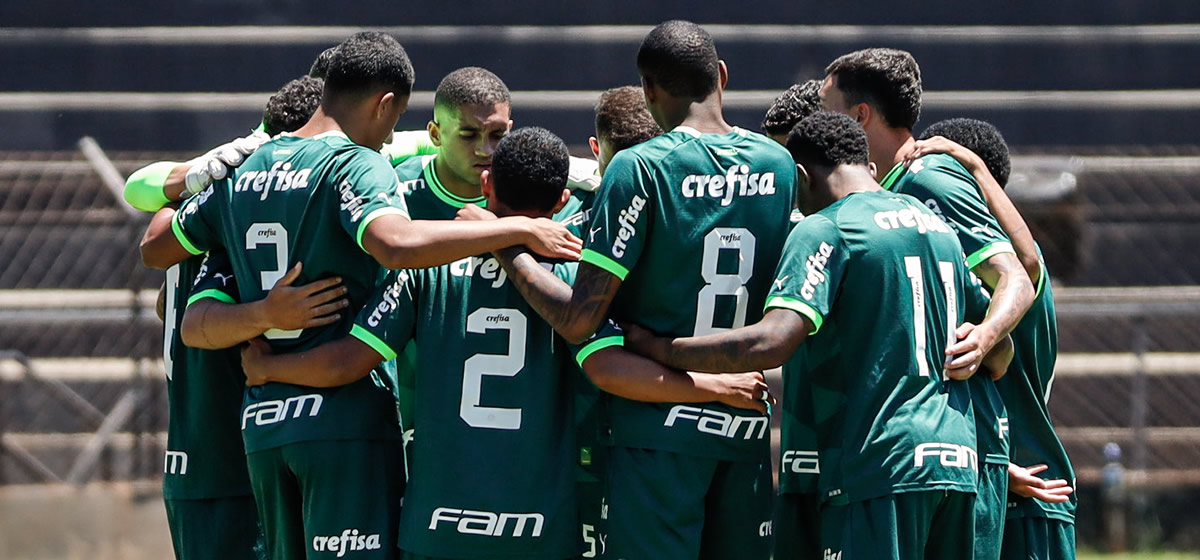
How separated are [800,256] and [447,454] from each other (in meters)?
1.15

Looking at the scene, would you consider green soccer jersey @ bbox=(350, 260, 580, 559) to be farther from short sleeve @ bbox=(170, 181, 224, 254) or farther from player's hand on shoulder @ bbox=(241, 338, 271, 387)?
short sleeve @ bbox=(170, 181, 224, 254)

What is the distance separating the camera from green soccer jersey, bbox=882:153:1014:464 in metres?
3.99

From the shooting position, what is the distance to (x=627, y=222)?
3648mm

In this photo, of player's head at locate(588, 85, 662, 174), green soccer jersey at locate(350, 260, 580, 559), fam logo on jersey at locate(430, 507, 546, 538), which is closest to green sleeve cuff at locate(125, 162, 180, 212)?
green soccer jersey at locate(350, 260, 580, 559)

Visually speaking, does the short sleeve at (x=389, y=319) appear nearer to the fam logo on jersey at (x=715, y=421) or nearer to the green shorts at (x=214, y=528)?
the fam logo on jersey at (x=715, y=421)

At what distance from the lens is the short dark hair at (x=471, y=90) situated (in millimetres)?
4582

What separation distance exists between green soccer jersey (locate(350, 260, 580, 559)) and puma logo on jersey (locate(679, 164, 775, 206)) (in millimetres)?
454

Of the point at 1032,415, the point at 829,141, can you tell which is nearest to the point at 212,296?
the point at 829,141

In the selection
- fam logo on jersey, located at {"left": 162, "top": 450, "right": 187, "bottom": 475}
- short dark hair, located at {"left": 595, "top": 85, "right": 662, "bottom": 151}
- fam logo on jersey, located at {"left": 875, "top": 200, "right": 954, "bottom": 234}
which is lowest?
fam logo on jersey, located at {"left": 162, "top": 450, "right": 187, "bottom": 475}

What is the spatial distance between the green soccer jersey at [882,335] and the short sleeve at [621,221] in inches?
16.3

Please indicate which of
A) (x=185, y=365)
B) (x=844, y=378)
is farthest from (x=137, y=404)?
(x=844, y=378)

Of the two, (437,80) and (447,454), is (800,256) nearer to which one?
(447,454)

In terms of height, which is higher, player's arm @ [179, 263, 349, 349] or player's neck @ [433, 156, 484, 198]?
player's neck @ [433, 156, 484, 198]

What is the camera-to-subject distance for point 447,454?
146 inches
